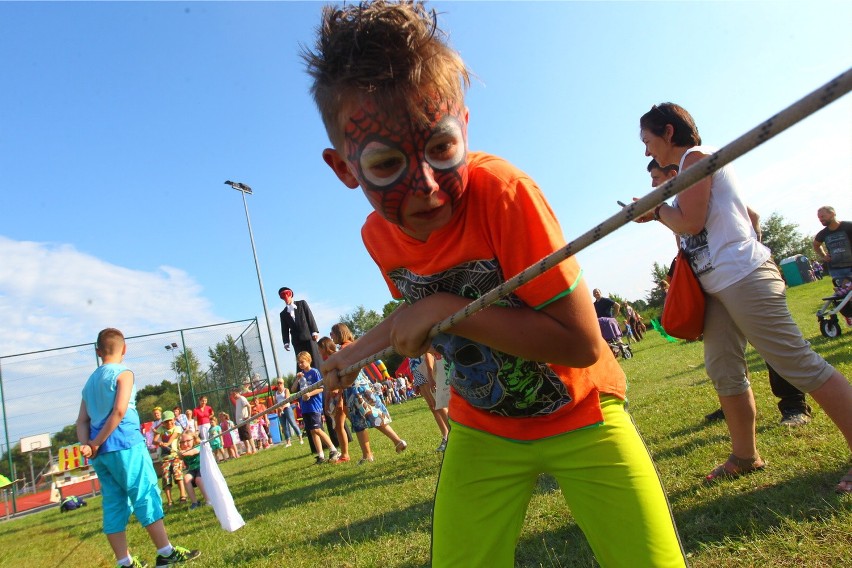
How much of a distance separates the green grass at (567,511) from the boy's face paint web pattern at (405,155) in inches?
80.8

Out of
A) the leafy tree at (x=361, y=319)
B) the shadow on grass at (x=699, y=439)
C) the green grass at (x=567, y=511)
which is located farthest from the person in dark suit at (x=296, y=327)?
the leafy tree at (x=361, y=319)

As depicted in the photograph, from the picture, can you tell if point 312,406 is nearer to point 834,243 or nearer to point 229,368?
point 834,243

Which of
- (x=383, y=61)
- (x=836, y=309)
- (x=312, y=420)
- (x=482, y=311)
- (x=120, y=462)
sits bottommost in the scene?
(x=836, y=309)

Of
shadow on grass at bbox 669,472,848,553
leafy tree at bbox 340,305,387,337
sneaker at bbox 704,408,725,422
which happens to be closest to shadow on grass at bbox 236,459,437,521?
sneaker at bbox 704,408,725,422

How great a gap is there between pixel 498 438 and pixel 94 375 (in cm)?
445

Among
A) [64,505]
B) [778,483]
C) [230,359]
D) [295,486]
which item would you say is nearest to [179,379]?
[230,359]

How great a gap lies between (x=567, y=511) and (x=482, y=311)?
7.99 ft

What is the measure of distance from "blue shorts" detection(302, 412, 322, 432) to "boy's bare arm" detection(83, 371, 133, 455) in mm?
4426

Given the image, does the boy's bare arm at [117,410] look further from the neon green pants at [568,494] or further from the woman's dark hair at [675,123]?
the woman's dark hair at [675,123]

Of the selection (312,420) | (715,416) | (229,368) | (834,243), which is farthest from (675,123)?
(229,368)

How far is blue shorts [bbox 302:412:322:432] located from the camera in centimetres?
903

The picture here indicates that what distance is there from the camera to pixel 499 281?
1585 mm

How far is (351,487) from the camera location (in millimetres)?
6102

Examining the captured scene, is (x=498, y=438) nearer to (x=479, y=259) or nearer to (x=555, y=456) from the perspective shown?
(x=555, y=456)
